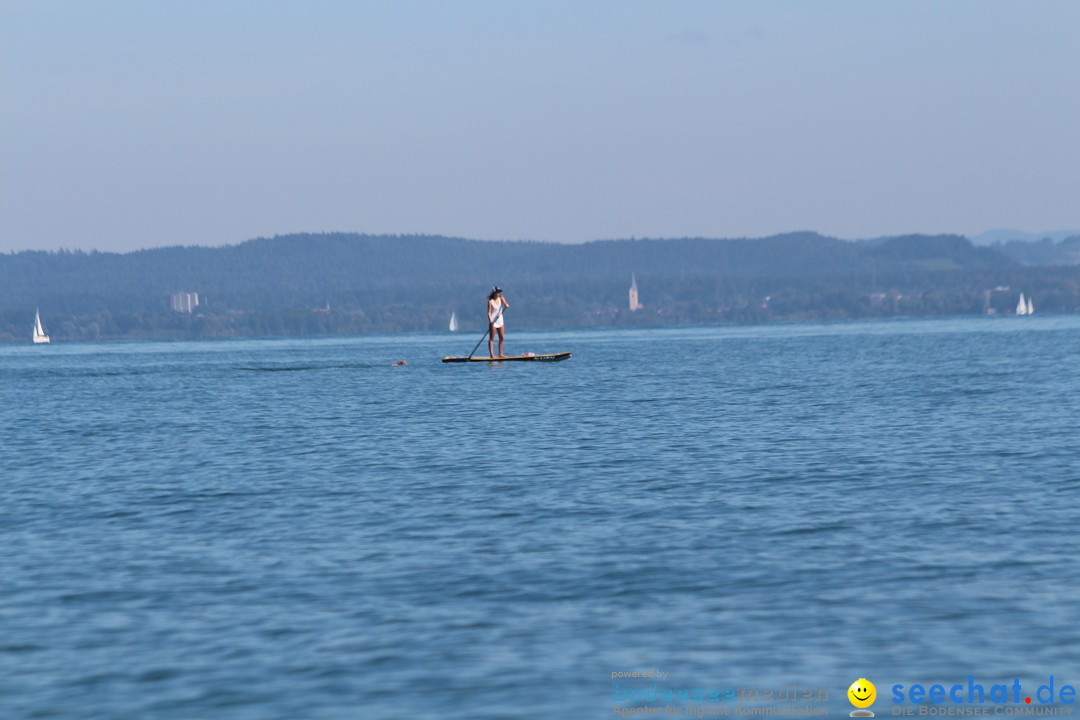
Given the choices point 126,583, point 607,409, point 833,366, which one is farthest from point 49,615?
point 833,366

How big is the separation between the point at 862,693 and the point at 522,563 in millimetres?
5780

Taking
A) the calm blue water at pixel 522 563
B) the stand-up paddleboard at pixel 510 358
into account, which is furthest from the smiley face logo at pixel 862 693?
the stand-up paddleboard at pixel 510 358

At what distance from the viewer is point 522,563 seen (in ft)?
54.4

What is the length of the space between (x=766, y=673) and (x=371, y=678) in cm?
306

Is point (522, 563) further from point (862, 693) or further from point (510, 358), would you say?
point (510, 358)

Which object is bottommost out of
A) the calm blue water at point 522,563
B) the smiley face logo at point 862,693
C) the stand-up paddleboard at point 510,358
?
the stand-up paddleboard at point 510,358

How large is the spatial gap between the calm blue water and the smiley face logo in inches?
4.8

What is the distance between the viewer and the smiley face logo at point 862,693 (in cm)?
1123

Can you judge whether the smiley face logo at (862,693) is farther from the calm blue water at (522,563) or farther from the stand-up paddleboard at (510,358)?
the stand-up paddleboard at (510,358)

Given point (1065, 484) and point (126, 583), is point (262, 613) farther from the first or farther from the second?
point (1065, 484)

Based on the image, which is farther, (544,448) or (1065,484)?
(544,448)

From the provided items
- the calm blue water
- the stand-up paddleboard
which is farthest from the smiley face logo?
the stand-up paddleboard

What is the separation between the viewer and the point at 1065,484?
22188 millimetres

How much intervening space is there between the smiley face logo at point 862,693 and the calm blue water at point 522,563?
122mm
